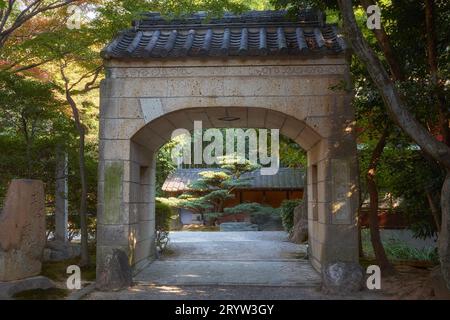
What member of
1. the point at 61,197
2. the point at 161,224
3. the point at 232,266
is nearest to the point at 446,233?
the point at 232,266

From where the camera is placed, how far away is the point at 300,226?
15141mm

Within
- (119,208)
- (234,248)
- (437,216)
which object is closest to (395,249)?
(234,248)

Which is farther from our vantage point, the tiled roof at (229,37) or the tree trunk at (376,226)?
the tree trunk at (376,226)

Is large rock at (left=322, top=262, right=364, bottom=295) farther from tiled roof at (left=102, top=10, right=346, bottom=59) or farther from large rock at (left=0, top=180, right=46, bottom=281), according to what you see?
large rock at (left=0, top=180, right=46, bottom=281)

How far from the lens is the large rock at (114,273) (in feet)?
25.4

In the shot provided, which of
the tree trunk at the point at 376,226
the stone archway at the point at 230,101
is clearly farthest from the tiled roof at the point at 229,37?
the tree trunk at the point at 376,226

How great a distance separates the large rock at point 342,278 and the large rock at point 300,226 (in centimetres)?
724

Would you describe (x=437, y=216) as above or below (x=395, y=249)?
above

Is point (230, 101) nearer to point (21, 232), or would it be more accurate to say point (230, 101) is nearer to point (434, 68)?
point (434, 68)

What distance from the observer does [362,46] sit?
546 centimetres

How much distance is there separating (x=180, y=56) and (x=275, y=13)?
9.51 feet

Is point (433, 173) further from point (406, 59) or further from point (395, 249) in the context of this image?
point (395, 249)

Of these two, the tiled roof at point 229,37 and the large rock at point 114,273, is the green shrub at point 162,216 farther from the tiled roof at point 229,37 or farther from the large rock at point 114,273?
the tiled roof at point 229,37

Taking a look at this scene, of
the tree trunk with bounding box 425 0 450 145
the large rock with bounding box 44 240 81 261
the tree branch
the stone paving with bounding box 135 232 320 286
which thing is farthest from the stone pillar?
the tree trunk with bounding box 425 0 450 145
